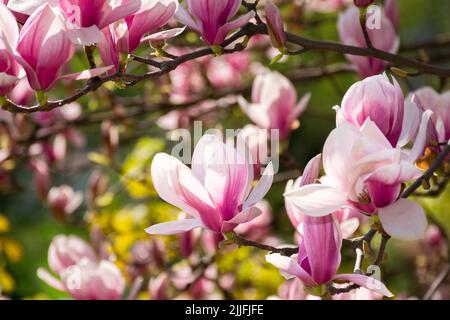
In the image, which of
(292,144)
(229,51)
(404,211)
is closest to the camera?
(404,211)

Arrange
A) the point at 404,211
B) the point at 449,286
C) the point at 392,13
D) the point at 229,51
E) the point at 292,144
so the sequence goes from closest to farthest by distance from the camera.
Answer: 1. the point at 404,211
2. the point at 229,51
3. the point at 392,13
4. the point at 449,286
5. the point at 292,144

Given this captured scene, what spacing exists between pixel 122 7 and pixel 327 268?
0.38m

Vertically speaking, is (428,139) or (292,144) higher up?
(428,139)

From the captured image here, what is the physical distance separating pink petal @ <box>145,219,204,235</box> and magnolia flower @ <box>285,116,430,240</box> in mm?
142

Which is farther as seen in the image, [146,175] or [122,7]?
[146,175]

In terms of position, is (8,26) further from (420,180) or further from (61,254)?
(61,254)

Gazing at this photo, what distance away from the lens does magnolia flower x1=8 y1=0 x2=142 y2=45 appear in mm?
796

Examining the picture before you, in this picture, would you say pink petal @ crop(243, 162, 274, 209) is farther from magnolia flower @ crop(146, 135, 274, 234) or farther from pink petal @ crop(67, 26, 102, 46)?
pink petal @ crop(67, 26, 102, 46)

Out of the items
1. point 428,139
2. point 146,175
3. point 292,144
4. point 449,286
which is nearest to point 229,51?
point 428,139

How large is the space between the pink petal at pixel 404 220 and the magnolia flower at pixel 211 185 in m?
0.14

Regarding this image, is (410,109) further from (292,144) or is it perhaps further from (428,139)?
(292,144)

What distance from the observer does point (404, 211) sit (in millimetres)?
739

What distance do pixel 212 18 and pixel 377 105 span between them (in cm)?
25

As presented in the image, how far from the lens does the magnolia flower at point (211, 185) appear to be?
0.79 m
